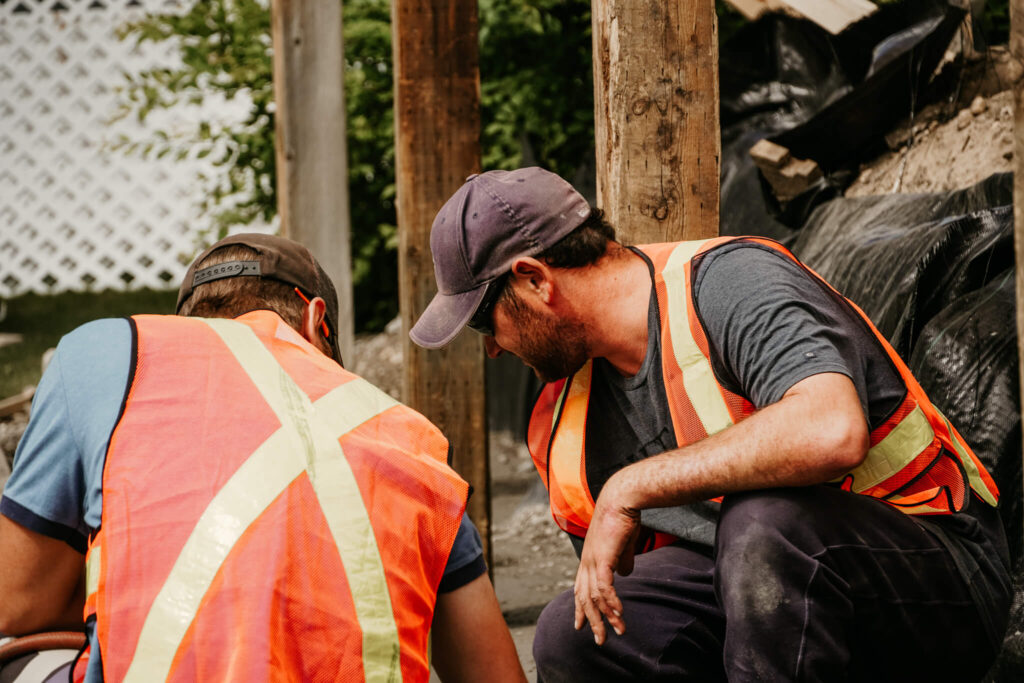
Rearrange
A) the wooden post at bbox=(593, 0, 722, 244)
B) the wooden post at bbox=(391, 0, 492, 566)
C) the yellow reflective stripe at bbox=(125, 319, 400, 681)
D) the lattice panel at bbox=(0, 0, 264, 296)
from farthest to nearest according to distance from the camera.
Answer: the lattice panel at bbox=(0, 0, 264, 296)
the wooden post at bbox=(391, 0, 492, 566)
the wooden post at bbox=(593, 0, 722, 244)
the yellow reflective stripe at bbox=(125, 319, 400, 681)

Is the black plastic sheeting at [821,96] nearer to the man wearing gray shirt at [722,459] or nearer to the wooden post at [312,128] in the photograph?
the wooden post at [312,128]

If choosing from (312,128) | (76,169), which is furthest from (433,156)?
(76,169)

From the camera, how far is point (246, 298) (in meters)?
1.68

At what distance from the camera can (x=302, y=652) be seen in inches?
52.6

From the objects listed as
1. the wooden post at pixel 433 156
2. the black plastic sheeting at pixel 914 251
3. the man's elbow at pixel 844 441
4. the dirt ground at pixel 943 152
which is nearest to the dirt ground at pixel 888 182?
the dirt ground at pixel 943 152

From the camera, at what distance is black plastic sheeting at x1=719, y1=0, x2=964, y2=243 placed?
3834 millimetres

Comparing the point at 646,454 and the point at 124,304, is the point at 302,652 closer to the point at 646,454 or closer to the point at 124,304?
the point at 646,454

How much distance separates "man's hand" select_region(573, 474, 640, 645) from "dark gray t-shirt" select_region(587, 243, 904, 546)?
0.26 metres

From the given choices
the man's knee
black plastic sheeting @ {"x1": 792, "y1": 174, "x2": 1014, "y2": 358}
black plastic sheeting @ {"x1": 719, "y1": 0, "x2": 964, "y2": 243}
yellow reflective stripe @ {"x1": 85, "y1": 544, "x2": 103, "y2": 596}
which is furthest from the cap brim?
black plastic sheeting @ {"x1": 719, "y1": 0, "x2": 964, "y2": 243}

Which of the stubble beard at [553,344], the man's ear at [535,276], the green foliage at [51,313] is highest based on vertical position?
the man's ear at [535,276]

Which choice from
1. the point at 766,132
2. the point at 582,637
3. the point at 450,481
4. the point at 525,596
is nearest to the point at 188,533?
the point at 450,481

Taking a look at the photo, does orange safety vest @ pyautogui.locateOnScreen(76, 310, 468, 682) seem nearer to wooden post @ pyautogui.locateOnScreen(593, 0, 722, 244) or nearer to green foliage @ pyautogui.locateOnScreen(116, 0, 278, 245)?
wooden post @ pyautogui.locateOnScreen(593, 0, 722, 244)

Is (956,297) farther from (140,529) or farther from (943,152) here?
(140,529)

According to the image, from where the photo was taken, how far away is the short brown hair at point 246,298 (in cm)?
168
